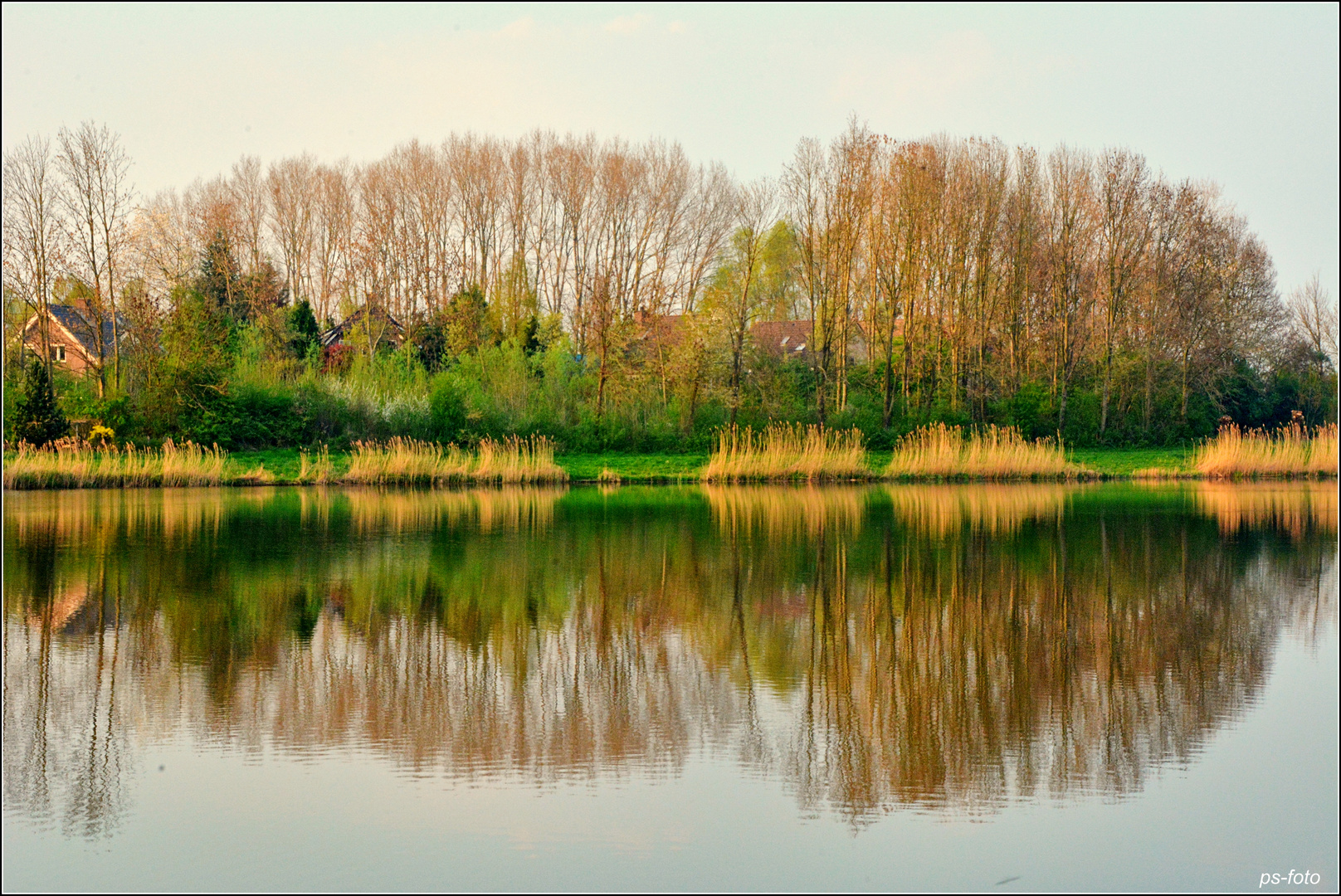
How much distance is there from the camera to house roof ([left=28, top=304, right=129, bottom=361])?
32.7 m

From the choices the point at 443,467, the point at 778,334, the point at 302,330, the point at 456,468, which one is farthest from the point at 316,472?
the point at 778,334

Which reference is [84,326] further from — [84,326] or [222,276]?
[222,276]

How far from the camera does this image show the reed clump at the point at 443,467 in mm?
26453

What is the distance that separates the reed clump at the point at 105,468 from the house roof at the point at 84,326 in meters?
6.67

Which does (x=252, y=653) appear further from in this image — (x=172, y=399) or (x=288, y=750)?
(x=172, y=399)

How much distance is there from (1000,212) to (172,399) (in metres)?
24.5

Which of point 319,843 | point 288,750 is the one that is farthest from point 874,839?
point 288,750

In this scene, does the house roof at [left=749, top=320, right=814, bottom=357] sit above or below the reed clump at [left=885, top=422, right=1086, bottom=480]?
above

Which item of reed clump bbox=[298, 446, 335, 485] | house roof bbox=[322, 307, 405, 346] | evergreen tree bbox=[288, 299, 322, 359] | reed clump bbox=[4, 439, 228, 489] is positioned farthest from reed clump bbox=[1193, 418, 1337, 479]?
house roof bbox=[322, 307, 405, 346]

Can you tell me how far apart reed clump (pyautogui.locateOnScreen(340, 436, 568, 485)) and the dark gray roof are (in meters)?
9.88

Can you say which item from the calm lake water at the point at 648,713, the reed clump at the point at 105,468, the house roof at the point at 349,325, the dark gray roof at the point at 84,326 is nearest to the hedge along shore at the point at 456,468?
the reed clump at the point at 105,468

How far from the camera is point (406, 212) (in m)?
46.6

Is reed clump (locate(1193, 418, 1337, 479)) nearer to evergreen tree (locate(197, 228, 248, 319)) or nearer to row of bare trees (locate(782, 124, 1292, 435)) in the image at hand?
row of bare trees (locate(782, 124, 1292, 435))

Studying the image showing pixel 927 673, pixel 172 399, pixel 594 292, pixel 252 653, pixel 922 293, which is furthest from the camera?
pixel 594 292
